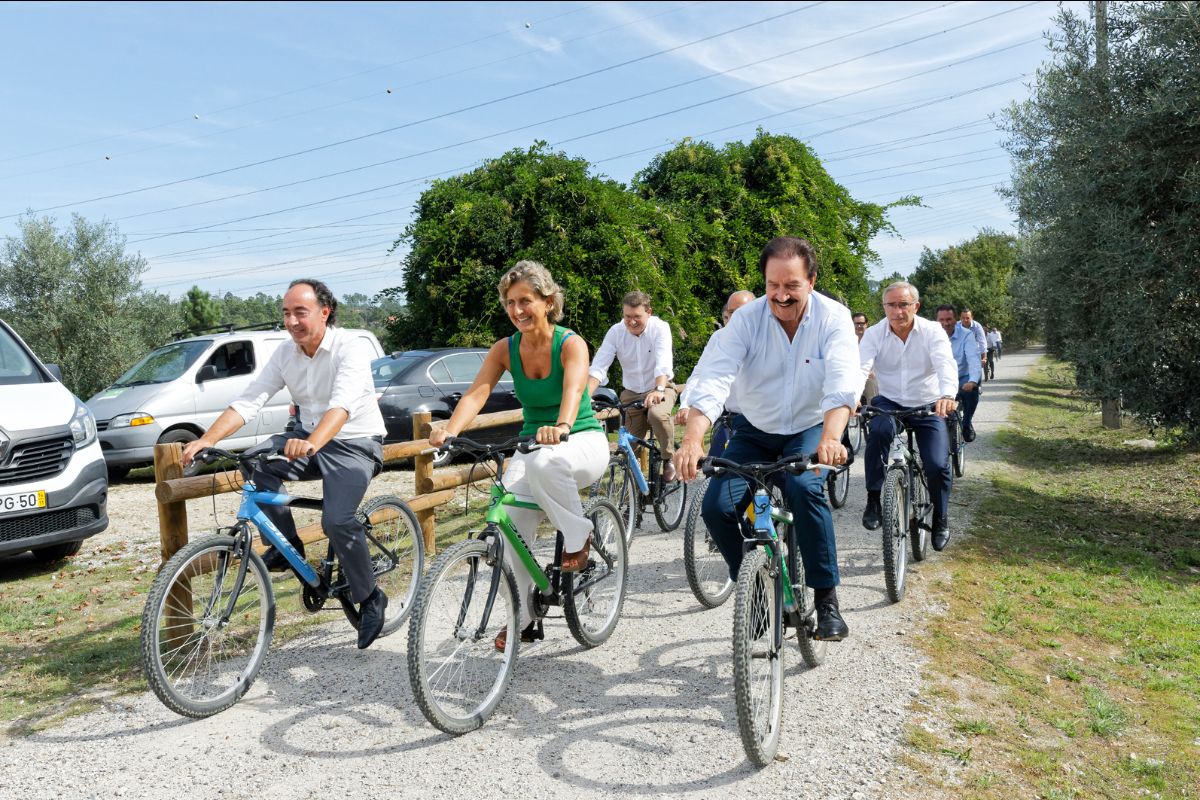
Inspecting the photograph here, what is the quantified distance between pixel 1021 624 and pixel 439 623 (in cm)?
394

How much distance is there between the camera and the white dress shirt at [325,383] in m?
4.70

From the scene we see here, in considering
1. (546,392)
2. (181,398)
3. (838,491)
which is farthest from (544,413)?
(181,398)

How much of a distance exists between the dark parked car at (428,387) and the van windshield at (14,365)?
4.20m

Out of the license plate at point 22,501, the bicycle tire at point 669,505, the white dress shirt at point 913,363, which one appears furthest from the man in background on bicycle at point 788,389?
the license plate at point 22,501

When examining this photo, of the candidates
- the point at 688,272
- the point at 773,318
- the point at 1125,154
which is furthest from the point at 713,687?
the point at 688,272

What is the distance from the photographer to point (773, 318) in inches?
170

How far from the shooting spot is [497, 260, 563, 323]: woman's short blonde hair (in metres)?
4.38

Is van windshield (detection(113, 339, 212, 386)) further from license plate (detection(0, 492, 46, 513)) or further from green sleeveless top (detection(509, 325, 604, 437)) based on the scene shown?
green sleeveless top (detection(509, 325, 604, 437))

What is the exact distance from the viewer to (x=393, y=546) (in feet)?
17.6

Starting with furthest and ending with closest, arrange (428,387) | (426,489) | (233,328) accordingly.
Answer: (233,328), (428,387), (426,489)

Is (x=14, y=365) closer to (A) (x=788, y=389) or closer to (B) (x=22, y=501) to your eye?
(B) (x=22, y=501)

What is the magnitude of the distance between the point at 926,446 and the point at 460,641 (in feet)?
13.7

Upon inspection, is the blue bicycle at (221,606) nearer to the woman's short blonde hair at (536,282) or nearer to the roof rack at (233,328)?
the woman's short blonde hair at (536,282)

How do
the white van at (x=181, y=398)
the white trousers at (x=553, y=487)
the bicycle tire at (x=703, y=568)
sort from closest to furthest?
the white trousers at (x=553, y=487), the bicycle tire at (x=703, y=568), the white van at (x=181, y=398)
